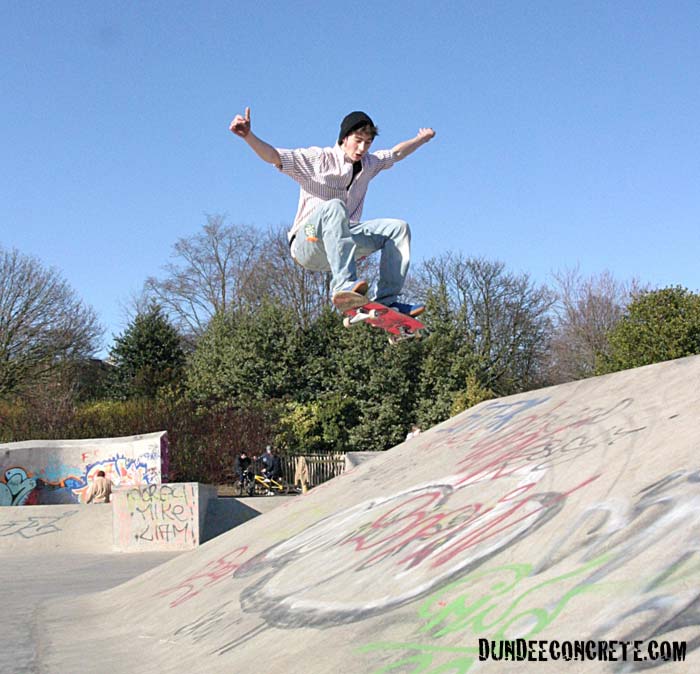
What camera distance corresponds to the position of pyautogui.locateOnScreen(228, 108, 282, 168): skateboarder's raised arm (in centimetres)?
616

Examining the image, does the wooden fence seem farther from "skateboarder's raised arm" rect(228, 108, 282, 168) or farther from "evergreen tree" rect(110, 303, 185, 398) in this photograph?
"skateboarder's raised arm" rect(228, 108, 282, 168)

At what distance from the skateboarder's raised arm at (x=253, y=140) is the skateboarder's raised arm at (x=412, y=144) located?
1201 mm

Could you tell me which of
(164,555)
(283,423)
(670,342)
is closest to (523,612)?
(164,555)

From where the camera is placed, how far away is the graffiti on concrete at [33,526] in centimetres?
1509

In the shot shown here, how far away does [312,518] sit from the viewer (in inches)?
253

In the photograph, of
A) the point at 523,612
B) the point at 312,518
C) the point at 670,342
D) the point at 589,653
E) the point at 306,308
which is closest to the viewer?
the point at 589,653

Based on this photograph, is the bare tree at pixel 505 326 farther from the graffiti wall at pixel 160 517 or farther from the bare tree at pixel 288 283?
the graffiti wall at pixel 160 517

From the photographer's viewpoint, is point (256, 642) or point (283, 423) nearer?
point (256, 642)

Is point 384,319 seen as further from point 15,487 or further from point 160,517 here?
point 15,487

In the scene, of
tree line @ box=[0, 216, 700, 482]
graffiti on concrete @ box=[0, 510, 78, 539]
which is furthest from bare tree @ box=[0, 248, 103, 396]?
graffiti on concrete @ box=[0, 510, 78, 539]

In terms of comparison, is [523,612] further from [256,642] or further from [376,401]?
[376,401]

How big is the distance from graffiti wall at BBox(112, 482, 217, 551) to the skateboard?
7.53 meters

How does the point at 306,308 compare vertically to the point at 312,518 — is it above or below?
above

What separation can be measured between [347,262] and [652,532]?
4.17 metres
